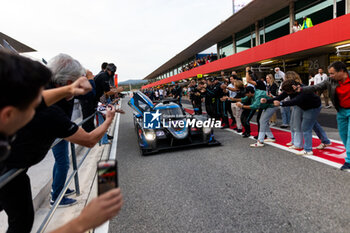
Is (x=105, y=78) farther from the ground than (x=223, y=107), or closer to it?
farther from the ground

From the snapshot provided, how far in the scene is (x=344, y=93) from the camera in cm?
374

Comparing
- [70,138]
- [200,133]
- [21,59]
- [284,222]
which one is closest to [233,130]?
[200,133]

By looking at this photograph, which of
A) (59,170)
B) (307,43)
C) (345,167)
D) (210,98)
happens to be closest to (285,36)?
(307,43)

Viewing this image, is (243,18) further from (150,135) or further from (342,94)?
(342,94)

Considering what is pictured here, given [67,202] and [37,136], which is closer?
[37,136]

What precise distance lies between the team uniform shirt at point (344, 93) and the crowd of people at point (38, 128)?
12.2ft

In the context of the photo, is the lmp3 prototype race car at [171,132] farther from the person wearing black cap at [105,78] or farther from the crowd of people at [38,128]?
the crowd of people at [38,128]

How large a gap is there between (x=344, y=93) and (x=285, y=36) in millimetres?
11739

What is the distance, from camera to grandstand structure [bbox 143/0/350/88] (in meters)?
11.4

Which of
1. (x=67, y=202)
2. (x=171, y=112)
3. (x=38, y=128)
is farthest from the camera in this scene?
(x=171, y=112)

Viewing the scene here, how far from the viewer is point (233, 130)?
8.09m

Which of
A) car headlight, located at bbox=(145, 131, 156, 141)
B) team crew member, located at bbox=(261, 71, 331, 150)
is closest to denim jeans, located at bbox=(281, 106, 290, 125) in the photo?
team crew member, located at bbox=(261, 71, 331, 150)

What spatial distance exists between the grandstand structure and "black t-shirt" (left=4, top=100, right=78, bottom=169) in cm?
1102

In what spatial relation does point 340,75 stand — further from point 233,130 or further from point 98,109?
point 98,109
